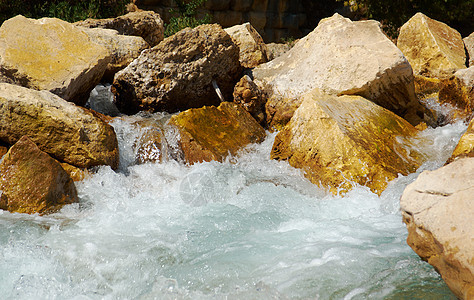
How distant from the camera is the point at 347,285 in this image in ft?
9.61

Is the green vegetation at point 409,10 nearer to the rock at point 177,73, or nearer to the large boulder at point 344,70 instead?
the large boulder at point 344,70

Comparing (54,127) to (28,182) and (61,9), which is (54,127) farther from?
(61,9)

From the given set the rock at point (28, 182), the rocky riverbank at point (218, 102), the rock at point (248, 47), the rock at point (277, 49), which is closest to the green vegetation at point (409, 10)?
the rock at point (277, 49)

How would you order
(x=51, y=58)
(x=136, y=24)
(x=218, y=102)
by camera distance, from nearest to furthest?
(x=51, y=58)
(x=218, y=102)
(x=136, y=24)

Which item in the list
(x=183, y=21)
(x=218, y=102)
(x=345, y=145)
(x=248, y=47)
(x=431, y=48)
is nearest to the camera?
(x=345, y=145)

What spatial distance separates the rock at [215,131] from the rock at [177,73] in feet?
2.39

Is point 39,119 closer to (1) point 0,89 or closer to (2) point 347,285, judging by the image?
(1) point 0,89

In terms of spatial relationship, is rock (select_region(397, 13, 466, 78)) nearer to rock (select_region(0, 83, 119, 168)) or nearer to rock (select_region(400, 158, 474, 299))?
rock (select_region(0, 83, 119, 168))

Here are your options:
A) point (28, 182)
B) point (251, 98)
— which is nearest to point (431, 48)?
point (251, 98)

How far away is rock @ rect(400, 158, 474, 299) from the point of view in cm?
235

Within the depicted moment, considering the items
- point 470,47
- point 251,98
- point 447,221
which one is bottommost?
point 251,98

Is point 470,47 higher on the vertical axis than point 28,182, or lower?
higher

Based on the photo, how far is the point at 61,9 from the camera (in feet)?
36.7

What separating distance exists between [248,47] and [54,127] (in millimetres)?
4281
